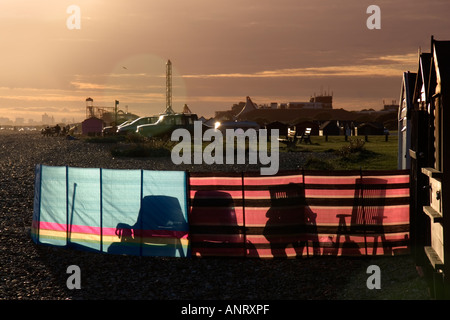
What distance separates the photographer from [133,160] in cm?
3672

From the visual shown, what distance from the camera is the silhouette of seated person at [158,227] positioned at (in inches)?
500

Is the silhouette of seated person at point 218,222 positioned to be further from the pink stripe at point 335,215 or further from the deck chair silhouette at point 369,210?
the deck chair silhouette at point 369,210

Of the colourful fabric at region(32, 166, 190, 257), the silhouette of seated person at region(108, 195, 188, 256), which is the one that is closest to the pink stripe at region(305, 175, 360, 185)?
the colourful fabric at region(32, 166, 190, 257)

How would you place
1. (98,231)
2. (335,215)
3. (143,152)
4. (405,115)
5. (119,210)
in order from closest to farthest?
1. (335,215)
2. (119,210)
3. (98,231)
4. (405,115)
5. (143,152)

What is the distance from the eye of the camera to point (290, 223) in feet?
41.1

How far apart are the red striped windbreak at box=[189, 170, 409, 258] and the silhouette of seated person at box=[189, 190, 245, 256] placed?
0.8 inches

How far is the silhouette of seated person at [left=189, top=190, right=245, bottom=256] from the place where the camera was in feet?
41.3

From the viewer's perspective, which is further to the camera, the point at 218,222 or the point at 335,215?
the point at 218,222

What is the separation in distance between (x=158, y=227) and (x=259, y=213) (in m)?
2.20

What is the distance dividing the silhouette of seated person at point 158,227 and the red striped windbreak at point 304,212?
472mm

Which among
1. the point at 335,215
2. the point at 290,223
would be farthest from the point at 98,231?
the point at 335,215

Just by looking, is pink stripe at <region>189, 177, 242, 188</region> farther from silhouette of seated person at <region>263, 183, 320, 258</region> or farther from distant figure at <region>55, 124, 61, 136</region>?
distant figure at <region>55, 124, 61, 136</region>

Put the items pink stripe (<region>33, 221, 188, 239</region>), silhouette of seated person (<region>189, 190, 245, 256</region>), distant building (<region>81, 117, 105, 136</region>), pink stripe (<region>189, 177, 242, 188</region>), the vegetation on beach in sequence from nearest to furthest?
pink stripe (<region>189, 177, 242, 188</region>), silhouette of seated person (<region>189, 190, 245, 256</region>), pink stripe (<region>33, 221, 188, 239</region>), the vegetation on beach, distant building (<region>81, 117, 105, 136</region>)

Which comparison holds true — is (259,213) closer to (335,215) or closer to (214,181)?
(214,181)
